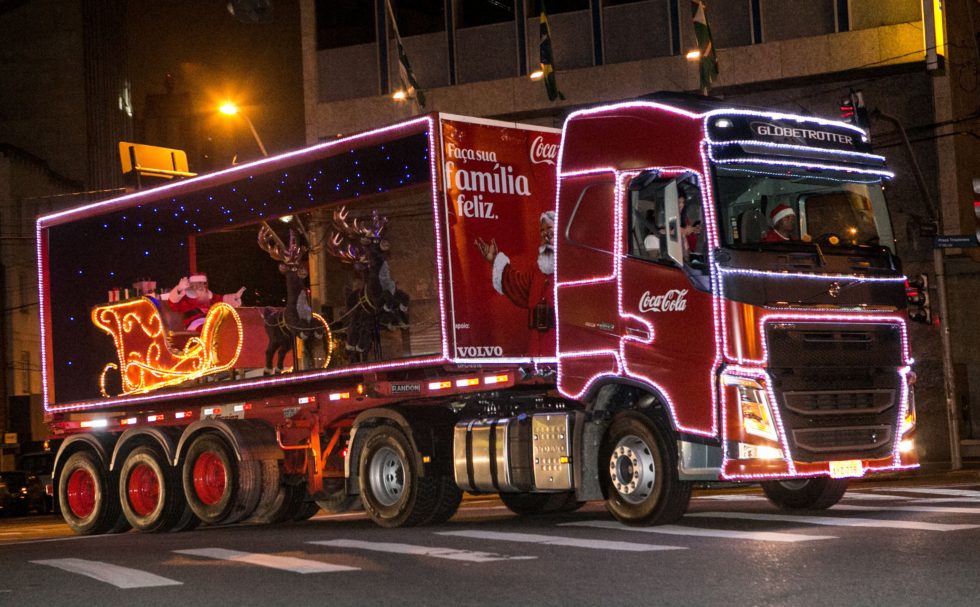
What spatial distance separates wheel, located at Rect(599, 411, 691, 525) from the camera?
41.2ft

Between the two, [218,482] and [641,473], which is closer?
[641,473]

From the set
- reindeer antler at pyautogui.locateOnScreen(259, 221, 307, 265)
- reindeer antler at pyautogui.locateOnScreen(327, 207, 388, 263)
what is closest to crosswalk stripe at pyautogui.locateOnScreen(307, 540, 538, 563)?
reindeer antler at pyautogui.locateOnScreen(327, 207, 388, 263)

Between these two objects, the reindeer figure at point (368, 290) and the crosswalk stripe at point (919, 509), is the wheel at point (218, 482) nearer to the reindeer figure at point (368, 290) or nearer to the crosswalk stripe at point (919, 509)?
the reindeer figure at point (368, 290)

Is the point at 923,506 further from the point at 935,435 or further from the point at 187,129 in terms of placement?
the point at 187,129

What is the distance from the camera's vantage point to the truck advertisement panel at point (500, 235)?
47.7 feet

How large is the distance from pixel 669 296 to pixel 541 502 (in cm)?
500

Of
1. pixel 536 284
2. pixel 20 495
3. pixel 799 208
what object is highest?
pixel 799 208

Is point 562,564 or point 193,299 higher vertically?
point 193,299

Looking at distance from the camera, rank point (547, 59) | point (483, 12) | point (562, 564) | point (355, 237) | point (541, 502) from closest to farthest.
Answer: point (562, 564) < point (355, 237) < point (541, 502) < point (547, 59) < point (483, 12)

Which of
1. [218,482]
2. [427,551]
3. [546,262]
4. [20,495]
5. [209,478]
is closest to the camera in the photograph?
[427,551]

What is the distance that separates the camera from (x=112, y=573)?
11031 mm

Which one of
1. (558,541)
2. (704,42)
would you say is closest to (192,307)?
(558,541)

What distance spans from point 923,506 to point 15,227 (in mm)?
50773

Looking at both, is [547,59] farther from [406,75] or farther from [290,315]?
[290,315]
